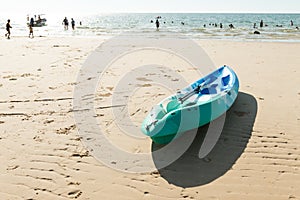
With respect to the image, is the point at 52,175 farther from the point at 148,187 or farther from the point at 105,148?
the point at 148,187

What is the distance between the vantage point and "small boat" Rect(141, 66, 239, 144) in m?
4.55

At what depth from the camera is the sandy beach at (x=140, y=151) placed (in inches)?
149

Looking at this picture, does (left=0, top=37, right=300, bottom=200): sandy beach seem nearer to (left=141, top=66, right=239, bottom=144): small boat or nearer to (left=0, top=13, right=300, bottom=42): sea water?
(left=141, top=66, right=239, bottom=144): small boat

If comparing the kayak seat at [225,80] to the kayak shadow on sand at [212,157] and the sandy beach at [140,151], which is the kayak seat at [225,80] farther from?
the kayak shadow on sand at [212,157]

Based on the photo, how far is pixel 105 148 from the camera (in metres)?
4.89

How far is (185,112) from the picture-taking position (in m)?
4.64

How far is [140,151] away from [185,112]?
99 cm

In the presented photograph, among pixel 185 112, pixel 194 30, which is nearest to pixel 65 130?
pixel 185 112

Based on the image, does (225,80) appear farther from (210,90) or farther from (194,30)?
(194,30)

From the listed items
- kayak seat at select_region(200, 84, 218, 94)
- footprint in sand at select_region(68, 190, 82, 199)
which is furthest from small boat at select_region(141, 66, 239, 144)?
footprint in sand at select_region(68, 190, 82, 199)

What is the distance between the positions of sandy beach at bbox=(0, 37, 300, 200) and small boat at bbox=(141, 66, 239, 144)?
359mm

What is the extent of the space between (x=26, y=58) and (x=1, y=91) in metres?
5.72

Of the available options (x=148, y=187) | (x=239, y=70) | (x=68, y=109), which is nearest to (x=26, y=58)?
(x=68, y=109)

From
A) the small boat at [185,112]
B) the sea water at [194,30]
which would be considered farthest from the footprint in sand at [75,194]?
the sea water at [194,30]
